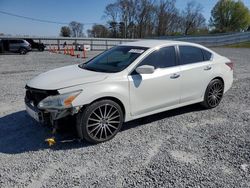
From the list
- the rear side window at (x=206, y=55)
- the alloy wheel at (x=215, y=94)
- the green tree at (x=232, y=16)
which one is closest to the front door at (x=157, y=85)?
the rear side window at (x=206, y=55)

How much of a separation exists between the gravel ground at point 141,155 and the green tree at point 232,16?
84.1 m

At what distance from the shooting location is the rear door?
4.71 meters

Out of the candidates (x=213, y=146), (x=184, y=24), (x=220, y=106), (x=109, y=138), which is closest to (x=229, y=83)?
(x=220, y=106)

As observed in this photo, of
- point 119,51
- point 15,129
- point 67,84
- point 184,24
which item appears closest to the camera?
point 67,84

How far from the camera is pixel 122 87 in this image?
12.7ft

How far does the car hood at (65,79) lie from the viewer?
3609mm

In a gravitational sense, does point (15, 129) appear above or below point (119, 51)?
below

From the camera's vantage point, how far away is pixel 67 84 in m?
3.59

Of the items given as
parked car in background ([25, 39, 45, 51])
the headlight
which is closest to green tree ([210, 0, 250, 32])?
parked car in background ([25, 39, 45, 51])

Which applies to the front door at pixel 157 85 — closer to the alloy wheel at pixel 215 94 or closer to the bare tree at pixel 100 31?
the alloy wheel at pixel 215 94

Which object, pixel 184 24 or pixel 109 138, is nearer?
pixel 109 138

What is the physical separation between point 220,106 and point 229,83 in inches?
24.1

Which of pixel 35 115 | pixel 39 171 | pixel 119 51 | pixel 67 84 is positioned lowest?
pixel 39 171

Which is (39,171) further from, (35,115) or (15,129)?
(15,129)
